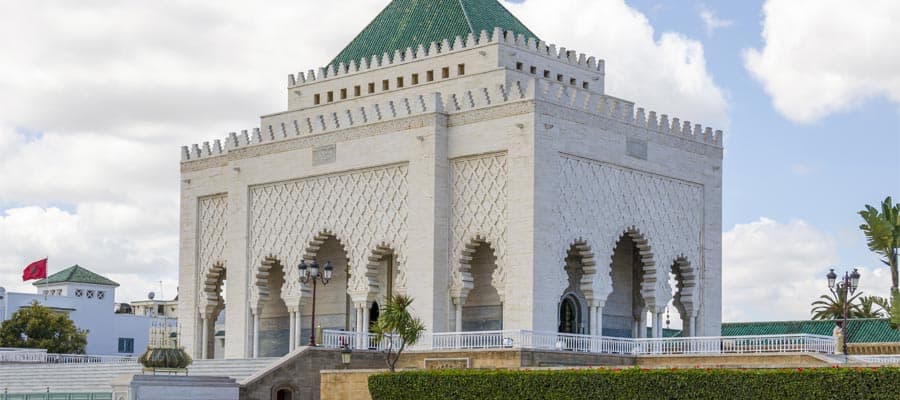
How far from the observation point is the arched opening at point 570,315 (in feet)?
98.5

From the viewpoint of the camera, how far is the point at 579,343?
27094 mm

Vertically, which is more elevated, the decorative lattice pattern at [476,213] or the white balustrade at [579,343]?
the decorative lattice pattern at [476,213]

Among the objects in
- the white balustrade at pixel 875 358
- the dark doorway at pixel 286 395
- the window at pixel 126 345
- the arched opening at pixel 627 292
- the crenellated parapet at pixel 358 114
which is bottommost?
the window at pixel 126 345

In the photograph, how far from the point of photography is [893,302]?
30078 millimetres

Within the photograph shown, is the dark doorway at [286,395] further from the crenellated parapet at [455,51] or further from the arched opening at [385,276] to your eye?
the crenellated parapet at [455,51]

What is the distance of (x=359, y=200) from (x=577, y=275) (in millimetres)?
4964

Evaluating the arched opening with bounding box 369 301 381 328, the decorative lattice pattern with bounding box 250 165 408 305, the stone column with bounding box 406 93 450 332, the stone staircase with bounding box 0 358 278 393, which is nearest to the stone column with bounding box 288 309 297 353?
the decorative lattice pattern with bounding box 250 165 408 305

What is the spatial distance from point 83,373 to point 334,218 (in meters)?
6.24

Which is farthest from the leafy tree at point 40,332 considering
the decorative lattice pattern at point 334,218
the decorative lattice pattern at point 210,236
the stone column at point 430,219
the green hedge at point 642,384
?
the green hedge at point 642,384

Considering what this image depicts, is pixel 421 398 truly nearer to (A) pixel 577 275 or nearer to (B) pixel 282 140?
(A) pixel 577 275

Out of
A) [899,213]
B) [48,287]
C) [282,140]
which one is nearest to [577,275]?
[282,140]

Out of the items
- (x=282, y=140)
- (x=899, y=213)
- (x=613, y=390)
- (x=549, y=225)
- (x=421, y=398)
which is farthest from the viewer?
(x=899, y=213)

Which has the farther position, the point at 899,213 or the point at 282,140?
the point at 899,213

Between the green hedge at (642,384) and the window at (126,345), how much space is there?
29.0m
